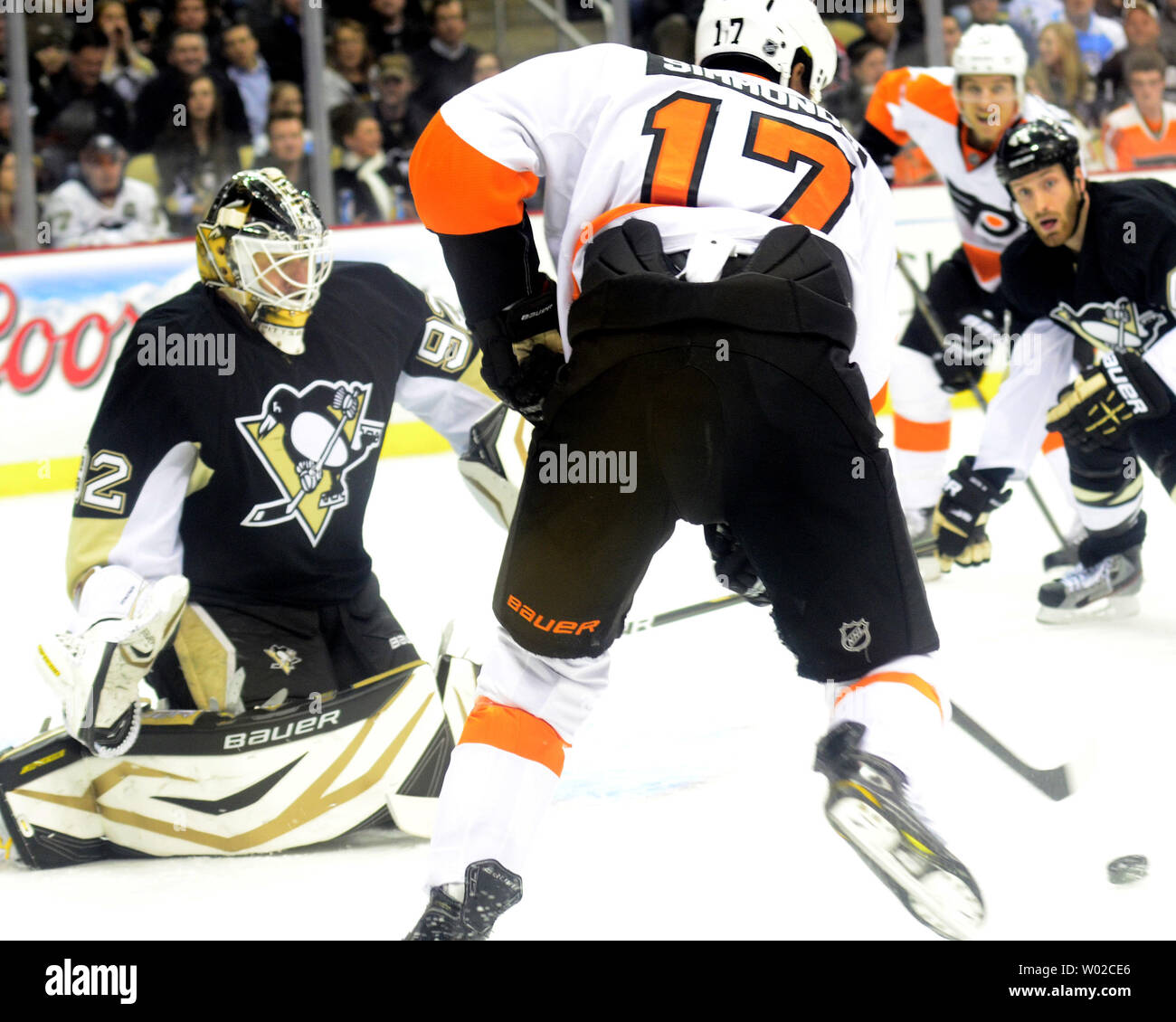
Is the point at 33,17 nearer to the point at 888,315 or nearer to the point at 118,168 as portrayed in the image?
the point at 118,168

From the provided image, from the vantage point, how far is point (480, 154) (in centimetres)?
165

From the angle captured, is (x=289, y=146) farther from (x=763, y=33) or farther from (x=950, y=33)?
(x=763, y=33)

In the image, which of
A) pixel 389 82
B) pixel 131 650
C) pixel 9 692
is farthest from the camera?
pixel 389 82

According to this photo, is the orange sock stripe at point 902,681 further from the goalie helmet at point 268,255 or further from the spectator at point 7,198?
the spectator at point 7,198

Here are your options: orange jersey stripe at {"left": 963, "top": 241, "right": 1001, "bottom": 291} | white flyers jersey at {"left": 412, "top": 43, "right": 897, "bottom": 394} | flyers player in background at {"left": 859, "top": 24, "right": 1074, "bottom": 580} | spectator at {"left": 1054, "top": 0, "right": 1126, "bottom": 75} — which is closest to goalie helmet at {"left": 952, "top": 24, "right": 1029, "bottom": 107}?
flyers player in background at {"left": 859, "top": 24, "right": 1074, "bottom": 580}

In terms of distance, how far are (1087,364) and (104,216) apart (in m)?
3.92

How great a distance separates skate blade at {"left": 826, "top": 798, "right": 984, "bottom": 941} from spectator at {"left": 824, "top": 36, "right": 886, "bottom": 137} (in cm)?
585

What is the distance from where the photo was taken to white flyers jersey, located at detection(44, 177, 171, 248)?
19.1 feet

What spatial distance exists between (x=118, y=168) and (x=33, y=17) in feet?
2.15

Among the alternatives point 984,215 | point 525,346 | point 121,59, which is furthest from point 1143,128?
point 525,346

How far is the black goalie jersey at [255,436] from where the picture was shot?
229 centimetres

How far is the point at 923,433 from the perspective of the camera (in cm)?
418

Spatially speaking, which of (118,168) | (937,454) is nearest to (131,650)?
(937,454)

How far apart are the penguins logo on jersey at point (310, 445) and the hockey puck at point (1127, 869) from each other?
4.28 ft
